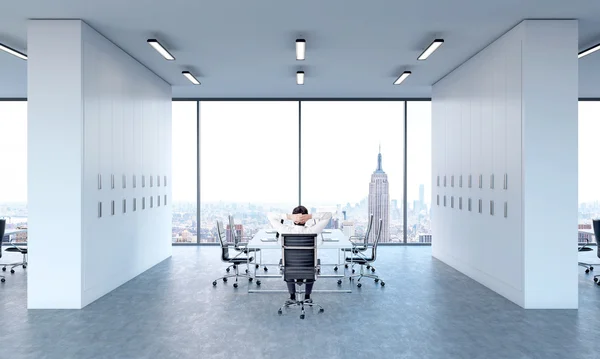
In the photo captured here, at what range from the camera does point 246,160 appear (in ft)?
39.4

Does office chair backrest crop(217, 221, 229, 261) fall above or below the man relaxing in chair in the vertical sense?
below

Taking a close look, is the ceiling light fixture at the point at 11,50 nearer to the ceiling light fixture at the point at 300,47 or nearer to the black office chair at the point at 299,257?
the ceiling light fixture at the point at 300,47

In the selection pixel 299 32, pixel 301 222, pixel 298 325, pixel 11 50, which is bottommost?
pixel 298 325

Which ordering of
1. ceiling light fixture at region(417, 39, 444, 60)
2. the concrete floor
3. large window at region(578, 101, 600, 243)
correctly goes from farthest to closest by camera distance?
large window at region(578, 101, 600, 243) → ceiling light fixture at region(417, 39, 444, 60) → the concrete floor

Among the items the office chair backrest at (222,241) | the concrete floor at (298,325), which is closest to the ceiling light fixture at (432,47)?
the concrete floor at (298,325)

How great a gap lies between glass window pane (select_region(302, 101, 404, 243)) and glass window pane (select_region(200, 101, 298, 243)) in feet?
1.50

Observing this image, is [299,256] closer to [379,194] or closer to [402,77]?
[402,77]

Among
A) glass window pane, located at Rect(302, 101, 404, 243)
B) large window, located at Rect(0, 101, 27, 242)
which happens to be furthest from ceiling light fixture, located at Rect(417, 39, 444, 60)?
large window, located at Rect(0, 101, 27, 242)

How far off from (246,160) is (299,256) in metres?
6.80

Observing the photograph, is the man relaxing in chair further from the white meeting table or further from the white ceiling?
the white ceiling

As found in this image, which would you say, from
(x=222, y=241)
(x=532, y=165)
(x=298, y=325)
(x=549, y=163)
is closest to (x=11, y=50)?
(x=222, y=241)

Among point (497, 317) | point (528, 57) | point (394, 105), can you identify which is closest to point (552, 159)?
point (528, 57)

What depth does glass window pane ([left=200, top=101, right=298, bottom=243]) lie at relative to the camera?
11.8 m

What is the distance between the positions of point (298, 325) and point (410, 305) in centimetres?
169
